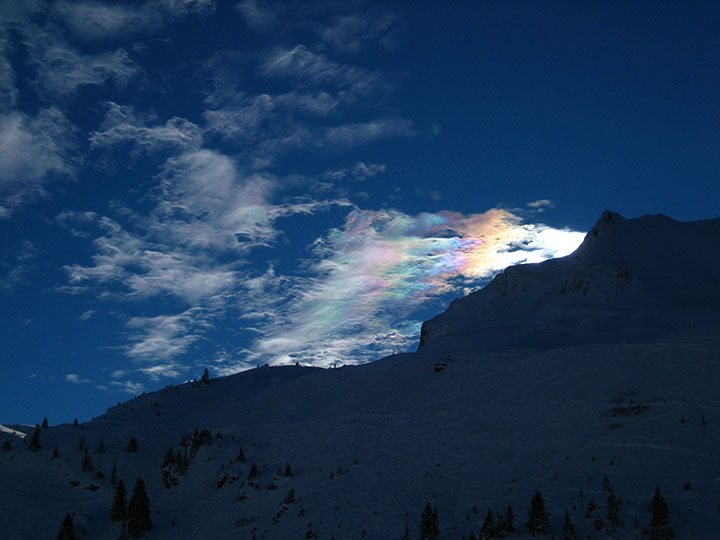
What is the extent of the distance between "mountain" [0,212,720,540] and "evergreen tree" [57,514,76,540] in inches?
36.0

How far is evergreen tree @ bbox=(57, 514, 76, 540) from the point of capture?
38.7m

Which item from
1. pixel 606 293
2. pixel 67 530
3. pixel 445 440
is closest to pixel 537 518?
pixel 445 440

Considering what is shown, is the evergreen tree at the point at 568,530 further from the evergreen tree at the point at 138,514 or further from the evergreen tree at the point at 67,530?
the evergreen tree at the point at 67,530

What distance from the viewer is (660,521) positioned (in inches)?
1148

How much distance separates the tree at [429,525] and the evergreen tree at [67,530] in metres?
22.0

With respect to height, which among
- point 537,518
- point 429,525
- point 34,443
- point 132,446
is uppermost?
point 34,443

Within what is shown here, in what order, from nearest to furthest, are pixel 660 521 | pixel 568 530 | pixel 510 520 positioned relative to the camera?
pixel 660 521
pixel 568 530
pixel 510 520

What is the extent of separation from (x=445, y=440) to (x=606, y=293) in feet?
128

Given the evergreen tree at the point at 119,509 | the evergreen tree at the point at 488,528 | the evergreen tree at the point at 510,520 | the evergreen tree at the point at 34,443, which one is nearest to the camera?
the evergreen tree at the point at 488,528

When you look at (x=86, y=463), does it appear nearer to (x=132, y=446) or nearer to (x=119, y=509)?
(x=132, y=446)

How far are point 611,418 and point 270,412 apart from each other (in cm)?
3563

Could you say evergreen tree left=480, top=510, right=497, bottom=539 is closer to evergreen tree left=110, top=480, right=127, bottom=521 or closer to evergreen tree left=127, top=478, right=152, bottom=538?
evergreen tree left=127, top=478, right=152, bottom=538

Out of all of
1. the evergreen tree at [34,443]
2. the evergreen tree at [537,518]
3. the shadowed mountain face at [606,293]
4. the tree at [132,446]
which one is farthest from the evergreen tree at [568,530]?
the evergreen tree at [34,443]

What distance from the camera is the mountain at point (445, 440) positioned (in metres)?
36.5
